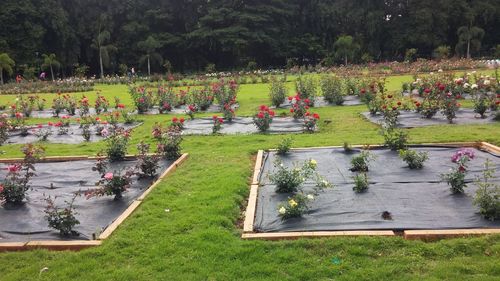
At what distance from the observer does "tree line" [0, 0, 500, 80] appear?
122 ft

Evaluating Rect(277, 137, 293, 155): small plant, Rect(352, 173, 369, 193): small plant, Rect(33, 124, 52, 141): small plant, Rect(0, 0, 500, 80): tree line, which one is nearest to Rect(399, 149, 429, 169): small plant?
Rect(352, 173, 369, 193): small plant

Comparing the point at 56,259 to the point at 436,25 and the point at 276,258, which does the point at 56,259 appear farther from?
the point at 436,25

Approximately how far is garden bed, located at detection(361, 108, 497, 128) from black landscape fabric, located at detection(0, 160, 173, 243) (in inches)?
201

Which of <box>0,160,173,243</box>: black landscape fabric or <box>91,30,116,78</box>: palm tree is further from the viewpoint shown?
<box>91,30,116,78</box>: palm tree

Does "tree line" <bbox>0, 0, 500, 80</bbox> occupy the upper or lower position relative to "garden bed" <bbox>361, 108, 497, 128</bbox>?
upper

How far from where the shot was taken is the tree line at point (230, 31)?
37.2 metres

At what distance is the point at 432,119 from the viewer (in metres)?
9.38

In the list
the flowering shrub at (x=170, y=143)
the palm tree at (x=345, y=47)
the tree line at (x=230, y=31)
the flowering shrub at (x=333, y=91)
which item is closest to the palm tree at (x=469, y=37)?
the tree line at (x=230, y=31)

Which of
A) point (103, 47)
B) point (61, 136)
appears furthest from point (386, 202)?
point (103, 47)

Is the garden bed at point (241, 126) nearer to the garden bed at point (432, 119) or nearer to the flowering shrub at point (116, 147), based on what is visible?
the garden bed at point (432, 119)

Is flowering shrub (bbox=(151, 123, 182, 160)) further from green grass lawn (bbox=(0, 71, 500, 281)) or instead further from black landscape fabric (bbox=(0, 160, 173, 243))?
green grass lawn (bbox=(0, 71, 500, 281))

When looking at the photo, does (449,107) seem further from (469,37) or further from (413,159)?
(469,37)

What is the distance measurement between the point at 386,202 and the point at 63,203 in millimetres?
3513

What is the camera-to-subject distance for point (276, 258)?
355 cm
